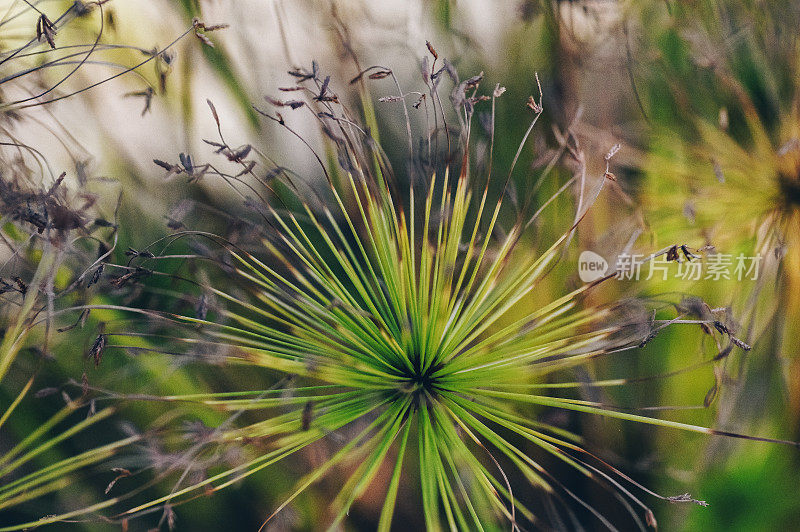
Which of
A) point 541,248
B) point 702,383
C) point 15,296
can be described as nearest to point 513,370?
point 541,248

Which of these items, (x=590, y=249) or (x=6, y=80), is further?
(x=590, y=249)

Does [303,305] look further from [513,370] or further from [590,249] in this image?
[590,249]

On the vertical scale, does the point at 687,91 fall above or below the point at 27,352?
above

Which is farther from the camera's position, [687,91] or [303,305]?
[687,91]

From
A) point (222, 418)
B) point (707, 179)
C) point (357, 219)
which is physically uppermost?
point (707, 179)

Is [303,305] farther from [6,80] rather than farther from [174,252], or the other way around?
[6,80]

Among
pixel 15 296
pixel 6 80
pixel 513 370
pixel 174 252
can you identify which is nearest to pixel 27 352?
pixel 15 296
